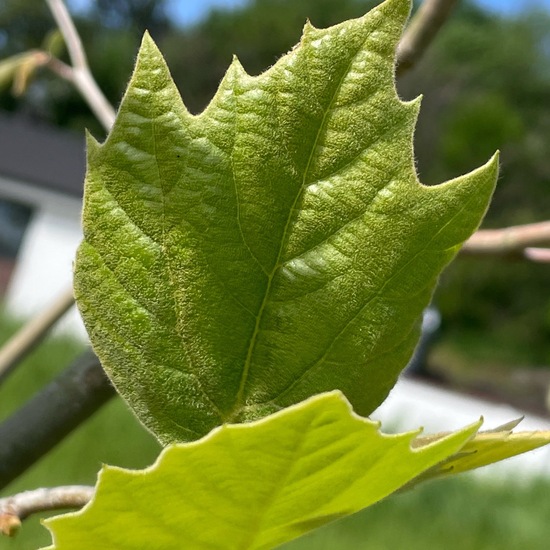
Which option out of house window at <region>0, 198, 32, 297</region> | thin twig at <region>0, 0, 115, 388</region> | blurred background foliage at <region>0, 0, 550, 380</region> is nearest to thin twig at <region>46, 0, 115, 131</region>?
thin twig at <region>0, 0, 115, 388</region>

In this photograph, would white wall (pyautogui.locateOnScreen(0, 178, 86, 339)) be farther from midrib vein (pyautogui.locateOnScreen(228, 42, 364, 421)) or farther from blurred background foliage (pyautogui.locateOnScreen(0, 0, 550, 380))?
midrib vein (pyautogui.locateOnScreen(228, 42, 364, 421))

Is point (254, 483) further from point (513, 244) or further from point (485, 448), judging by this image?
point (513, 244)

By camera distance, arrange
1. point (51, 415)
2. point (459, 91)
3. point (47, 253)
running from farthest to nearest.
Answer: point (459, 91) → point (47, 253) → point (51, 415)

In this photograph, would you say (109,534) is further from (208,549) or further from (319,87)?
(319,87)

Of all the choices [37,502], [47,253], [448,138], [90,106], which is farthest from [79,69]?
[448,138]

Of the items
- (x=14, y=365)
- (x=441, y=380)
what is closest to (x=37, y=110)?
(x=441, y=380)
